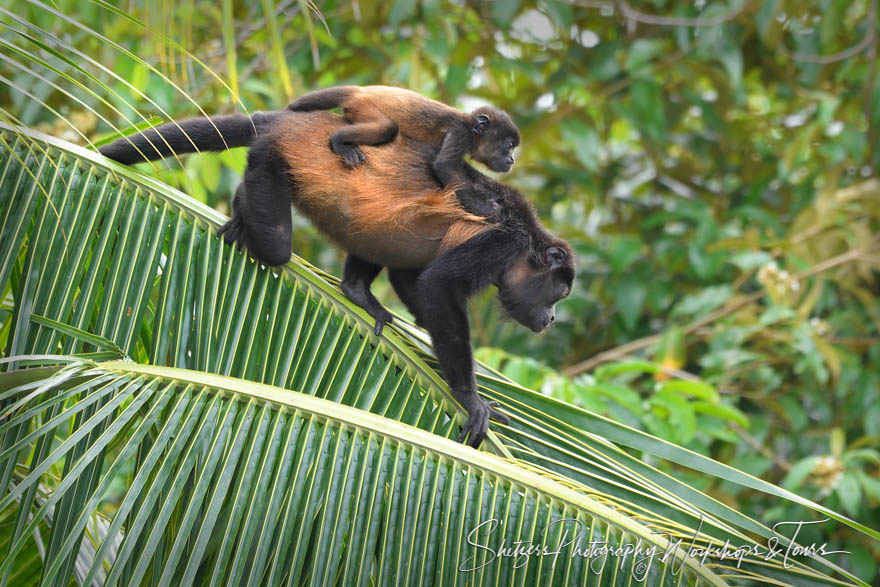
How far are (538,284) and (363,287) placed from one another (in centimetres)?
75

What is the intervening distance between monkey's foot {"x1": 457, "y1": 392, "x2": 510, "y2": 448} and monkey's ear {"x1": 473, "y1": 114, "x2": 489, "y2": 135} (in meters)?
1.31

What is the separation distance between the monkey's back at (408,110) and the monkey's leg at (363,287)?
554 mm

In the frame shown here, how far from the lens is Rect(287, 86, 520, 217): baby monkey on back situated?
3.04 meters

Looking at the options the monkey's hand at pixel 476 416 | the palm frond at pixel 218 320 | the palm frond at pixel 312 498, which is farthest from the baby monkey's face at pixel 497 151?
the palm frond at pixel 312 498

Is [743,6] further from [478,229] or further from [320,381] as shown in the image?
[320,381]

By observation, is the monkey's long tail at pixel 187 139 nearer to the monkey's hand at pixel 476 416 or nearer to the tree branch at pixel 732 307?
the monkey's hand at pixel 476 416

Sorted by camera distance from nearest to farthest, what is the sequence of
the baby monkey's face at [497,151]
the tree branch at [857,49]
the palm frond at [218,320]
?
the palm frond at [218,320], the baby monkey's face at [497,151], the tree branch at [857,49]

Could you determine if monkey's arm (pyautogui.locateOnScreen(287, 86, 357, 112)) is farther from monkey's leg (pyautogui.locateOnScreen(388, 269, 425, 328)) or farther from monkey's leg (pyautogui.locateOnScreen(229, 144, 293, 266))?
monkey's leg (pyautogui.locateOnScreen(388, 269, 425, 328))

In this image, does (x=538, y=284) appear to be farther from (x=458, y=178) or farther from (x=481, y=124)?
(x=481, y=124)

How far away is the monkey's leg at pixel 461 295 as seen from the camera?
2652 mm

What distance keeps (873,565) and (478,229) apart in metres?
3.93

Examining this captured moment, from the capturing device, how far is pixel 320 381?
246cm

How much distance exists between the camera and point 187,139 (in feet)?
9.32

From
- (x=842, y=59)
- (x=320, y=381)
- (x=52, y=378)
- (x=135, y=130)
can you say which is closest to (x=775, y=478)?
(x=842, y=59)
